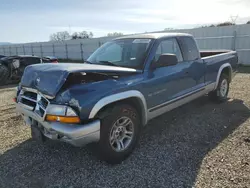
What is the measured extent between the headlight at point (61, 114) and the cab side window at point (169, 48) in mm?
1787

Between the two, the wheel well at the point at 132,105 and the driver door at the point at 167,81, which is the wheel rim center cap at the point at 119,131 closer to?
the wheel well at the point at 132,105

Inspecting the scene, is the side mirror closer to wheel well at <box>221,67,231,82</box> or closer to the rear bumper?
the rear bumper

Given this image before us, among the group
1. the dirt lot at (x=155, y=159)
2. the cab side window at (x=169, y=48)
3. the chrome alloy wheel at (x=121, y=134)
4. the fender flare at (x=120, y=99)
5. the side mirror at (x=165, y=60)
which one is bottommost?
the dirt lot at (x=155, y=159)

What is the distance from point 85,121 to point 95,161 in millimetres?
880

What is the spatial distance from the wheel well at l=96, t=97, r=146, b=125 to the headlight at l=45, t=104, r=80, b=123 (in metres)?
0.32

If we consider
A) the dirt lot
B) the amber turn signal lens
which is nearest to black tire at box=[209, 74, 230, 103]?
the dirt lot

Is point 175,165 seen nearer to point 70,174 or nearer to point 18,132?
point 70,174

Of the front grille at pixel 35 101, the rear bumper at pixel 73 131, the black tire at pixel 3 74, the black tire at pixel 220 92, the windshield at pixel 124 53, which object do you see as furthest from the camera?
the black tire at pixel 3 74

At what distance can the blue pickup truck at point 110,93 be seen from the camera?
2.97 metres

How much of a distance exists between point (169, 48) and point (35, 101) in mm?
2636


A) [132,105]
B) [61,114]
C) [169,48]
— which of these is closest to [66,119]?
[61,114]

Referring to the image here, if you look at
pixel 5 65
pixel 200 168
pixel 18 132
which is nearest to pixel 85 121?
pixel 200 168

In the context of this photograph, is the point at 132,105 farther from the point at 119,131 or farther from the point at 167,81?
the point at 167,81

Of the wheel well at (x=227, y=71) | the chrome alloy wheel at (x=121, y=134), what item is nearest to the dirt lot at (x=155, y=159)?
the chrome alloy wheel at (x=121, y=134)
